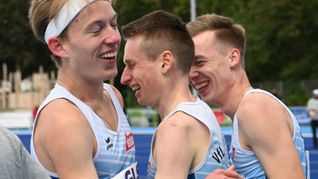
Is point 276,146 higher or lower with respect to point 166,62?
lower

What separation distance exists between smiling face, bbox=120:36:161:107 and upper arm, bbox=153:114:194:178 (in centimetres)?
29

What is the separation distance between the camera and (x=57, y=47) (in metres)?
2.93

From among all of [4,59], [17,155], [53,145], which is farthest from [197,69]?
[4,59]

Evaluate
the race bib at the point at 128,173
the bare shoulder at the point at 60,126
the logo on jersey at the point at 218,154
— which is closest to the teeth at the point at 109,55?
the bare shoulder at the point at 60,126

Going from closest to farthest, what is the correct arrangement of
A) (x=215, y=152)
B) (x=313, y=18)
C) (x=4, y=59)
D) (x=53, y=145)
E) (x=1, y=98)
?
(x=53, y=145) < (x=215, y=152) < (x=1, y=98) < (x=313, y=18) < (x=4, y=59)

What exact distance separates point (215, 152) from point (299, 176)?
17.2 inches

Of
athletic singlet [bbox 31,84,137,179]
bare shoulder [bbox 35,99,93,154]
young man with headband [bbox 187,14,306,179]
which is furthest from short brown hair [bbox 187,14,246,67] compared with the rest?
bare shoulder [bbox 35,99,93,154]

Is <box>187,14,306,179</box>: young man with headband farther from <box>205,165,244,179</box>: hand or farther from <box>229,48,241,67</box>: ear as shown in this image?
<box>205,165,244,179</box>: hand

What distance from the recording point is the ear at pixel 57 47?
2914 mm

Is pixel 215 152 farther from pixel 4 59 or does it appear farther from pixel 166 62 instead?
pixel 4 59

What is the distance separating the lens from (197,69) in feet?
11.5

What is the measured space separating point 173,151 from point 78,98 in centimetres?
50

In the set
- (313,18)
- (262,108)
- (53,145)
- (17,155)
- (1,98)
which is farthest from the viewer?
(313,18)

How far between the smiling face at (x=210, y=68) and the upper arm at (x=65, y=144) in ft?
3.04
